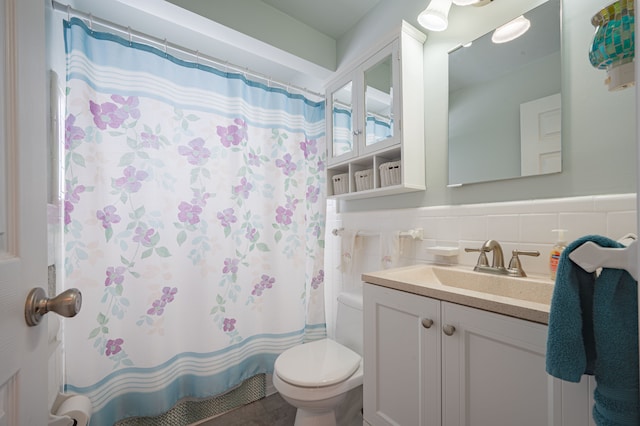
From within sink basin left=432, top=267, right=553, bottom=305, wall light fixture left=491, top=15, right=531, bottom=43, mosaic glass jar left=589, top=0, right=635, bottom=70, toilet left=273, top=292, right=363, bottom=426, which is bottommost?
toilet left=273, top=292, right=363, bottom=426

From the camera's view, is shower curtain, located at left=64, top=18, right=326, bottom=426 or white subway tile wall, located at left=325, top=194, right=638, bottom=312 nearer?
white subway tile wall, located at left=325, top=194, right=638, bottom=312

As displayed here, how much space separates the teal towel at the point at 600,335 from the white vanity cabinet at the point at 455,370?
132mm

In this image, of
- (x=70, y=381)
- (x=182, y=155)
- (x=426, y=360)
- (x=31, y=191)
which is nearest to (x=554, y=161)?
(x=426, y=360)

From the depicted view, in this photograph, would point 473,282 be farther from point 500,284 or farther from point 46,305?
point 46,305

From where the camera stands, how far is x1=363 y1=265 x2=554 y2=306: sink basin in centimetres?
95

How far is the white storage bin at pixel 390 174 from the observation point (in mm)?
1445

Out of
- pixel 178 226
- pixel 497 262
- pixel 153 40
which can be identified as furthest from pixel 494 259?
pixel 153 40

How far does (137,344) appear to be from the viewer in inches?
55.8

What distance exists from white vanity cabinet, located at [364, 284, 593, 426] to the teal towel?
132 millimetres

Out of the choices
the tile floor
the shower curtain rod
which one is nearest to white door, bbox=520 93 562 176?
the shower curtain rod

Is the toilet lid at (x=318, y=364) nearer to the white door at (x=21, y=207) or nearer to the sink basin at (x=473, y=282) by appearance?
the sink basin at (x=473, y=282)

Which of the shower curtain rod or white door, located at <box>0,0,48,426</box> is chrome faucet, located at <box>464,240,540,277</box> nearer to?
white door, located at <box>0,0,48,426</box>

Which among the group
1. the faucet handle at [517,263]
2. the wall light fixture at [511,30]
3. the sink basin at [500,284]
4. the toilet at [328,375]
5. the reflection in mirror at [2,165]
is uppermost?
the wall light fixture at [511,30]

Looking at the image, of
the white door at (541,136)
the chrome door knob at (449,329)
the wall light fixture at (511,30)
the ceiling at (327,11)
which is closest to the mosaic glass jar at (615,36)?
the white door at (541,136)
